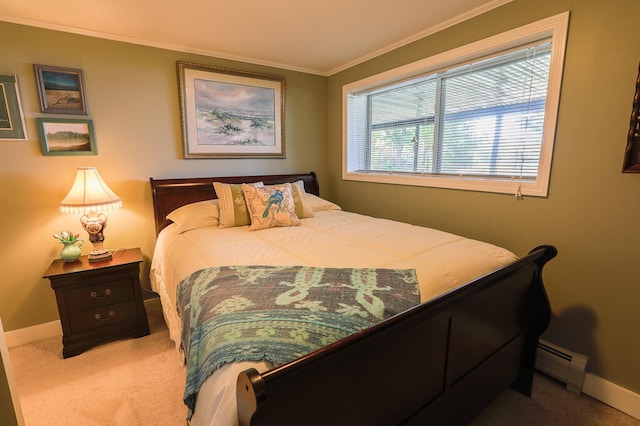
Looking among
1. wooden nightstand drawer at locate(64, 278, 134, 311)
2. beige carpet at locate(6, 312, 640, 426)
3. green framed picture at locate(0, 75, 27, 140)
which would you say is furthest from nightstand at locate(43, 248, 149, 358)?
green framed picture at locate(0, 75, 27, 140)

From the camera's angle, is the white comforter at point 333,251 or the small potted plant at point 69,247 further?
the small potted plant at point 69,247

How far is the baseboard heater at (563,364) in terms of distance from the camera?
5.93ft

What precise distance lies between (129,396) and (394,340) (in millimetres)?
1692

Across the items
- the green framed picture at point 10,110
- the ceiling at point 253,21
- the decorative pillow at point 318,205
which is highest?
the ceiling at point 253,21

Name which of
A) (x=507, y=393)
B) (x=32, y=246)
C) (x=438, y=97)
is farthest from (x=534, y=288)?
(x=32, y=246)

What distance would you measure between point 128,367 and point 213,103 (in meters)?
2.25

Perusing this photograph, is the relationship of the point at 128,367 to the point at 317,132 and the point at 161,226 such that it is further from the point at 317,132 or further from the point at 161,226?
the point at 317,132

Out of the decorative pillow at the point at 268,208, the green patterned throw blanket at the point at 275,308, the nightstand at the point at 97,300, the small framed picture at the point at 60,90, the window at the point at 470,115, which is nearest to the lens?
the green patterned throw blanket at the point at 275,308

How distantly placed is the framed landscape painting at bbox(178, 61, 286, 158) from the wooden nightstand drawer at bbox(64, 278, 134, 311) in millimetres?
1222

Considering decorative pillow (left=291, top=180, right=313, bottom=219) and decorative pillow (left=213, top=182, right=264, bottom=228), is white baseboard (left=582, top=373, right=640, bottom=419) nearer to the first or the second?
decorative pillow (left=291, top=180, right=313, bottom=219)

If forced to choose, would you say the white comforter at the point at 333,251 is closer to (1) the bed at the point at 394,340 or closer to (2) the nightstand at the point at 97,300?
(1) the bed at the point at 394,340

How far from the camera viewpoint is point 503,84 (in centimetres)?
219

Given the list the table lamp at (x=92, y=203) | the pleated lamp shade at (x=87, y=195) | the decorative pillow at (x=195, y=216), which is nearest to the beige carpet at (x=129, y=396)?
the table lamp at (x=92, y=203)

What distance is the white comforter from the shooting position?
157 cm
